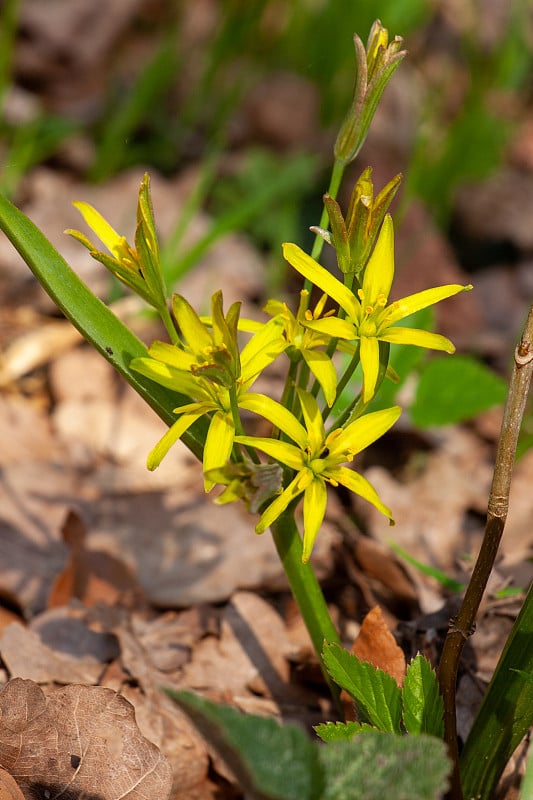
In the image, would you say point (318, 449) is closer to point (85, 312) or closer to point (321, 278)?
point (321, 278)

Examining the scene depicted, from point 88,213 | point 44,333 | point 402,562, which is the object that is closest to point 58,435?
point 44,333

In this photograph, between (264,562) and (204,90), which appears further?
(204,90)

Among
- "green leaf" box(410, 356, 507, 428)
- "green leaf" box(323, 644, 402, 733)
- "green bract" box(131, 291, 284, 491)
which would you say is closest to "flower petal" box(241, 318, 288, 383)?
"green bract" box(131, 291, 284, 491)

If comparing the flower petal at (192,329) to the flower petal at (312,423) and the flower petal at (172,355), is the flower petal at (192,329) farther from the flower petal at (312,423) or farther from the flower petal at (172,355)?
the flower petal at (312,423)

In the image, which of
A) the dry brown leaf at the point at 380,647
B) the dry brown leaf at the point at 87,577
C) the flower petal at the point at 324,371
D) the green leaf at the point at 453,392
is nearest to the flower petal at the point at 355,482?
the flower petal at the point at 324,371

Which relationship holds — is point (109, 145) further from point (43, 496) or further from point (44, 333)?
A: point (43, 496)

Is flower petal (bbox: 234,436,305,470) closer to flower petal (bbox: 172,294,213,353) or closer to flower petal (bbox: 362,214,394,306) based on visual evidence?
flower petal (bbox: 172,294,213,353)
